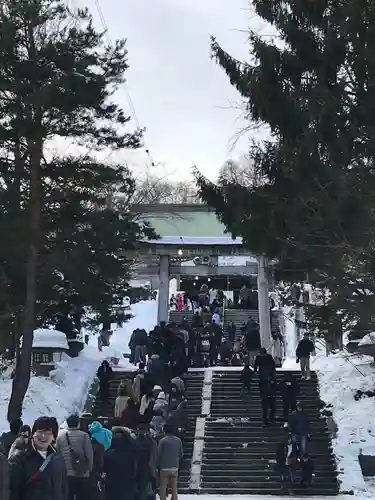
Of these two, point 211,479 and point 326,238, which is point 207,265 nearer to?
point 211,479

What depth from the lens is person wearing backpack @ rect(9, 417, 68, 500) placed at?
6.61 metres

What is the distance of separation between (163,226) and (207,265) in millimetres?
8789

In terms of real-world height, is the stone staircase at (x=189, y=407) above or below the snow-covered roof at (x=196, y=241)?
below

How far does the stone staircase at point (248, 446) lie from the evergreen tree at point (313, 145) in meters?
4.55

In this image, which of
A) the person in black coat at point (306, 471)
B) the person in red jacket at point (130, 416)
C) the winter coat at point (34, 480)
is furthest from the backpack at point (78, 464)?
the person in black coat at point (306, 471)

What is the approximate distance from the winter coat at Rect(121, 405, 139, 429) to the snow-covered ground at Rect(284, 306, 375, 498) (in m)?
5.50

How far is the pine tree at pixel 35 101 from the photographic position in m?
19.8

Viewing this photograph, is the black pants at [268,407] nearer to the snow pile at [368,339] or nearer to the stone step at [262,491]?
the snow pile at [368,339]

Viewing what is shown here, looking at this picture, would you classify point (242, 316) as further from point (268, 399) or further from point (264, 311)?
point (268, 399)

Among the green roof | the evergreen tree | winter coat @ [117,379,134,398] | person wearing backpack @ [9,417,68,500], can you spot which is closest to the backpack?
person wearing backpack @ [9,417,68,500]

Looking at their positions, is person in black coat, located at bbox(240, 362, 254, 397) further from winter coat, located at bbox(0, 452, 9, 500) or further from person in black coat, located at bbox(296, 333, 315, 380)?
winter coat, located at bbox(0, 452, 9, 500)

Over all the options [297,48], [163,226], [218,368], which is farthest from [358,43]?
[163,226]

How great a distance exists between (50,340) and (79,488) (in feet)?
54.2

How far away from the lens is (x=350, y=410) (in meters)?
21.8
